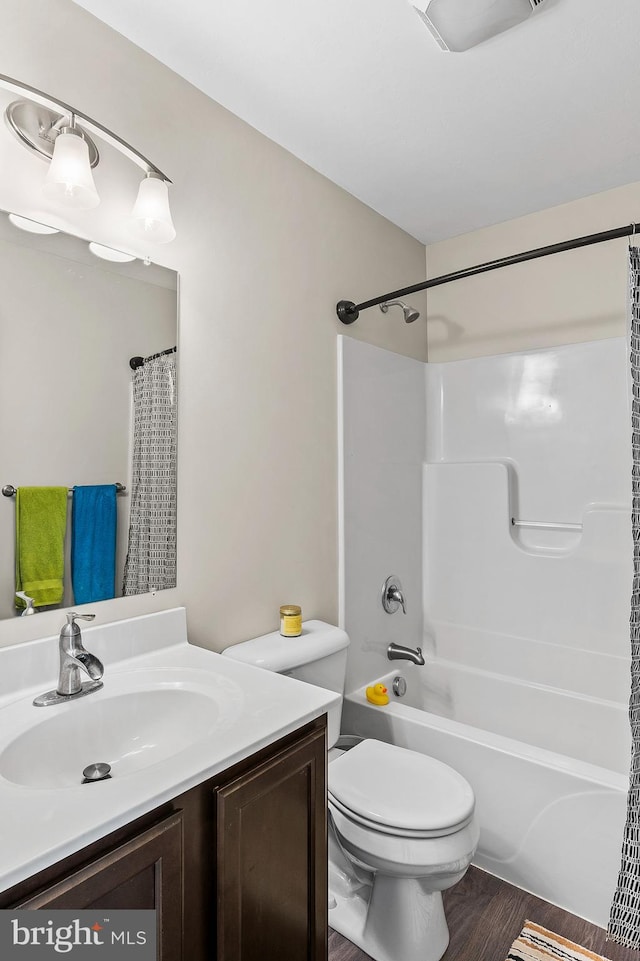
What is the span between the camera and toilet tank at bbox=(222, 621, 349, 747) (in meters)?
1.61

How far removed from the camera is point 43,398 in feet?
4.14

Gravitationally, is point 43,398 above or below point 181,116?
below

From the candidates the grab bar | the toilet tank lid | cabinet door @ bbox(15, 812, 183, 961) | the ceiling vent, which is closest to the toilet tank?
the toilet tank lid

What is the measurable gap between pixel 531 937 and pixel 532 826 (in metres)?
0.29

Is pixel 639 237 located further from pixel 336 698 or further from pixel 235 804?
pixel 235 804

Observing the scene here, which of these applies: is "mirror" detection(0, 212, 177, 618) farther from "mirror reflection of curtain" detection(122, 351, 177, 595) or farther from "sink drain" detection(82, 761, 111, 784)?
"sink drain" detection(82, 761, 111, 784)

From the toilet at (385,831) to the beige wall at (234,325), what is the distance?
208 millimetres

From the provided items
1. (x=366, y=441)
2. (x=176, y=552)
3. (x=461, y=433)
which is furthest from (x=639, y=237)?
(x=176, y=552)

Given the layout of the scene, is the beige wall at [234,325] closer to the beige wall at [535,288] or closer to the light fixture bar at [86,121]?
the light fixture bar at [86,121]

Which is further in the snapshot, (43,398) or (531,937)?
(531,937)

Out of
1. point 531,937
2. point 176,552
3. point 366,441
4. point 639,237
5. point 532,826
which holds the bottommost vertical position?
point 531,937

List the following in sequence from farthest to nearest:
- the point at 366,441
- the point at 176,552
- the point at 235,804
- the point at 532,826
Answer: the point at 366,441, the point at 532,826, the point at 176,552, the point at 235,804

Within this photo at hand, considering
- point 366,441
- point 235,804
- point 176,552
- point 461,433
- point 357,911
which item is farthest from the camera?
point 461,433

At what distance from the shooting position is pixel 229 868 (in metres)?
0.93
